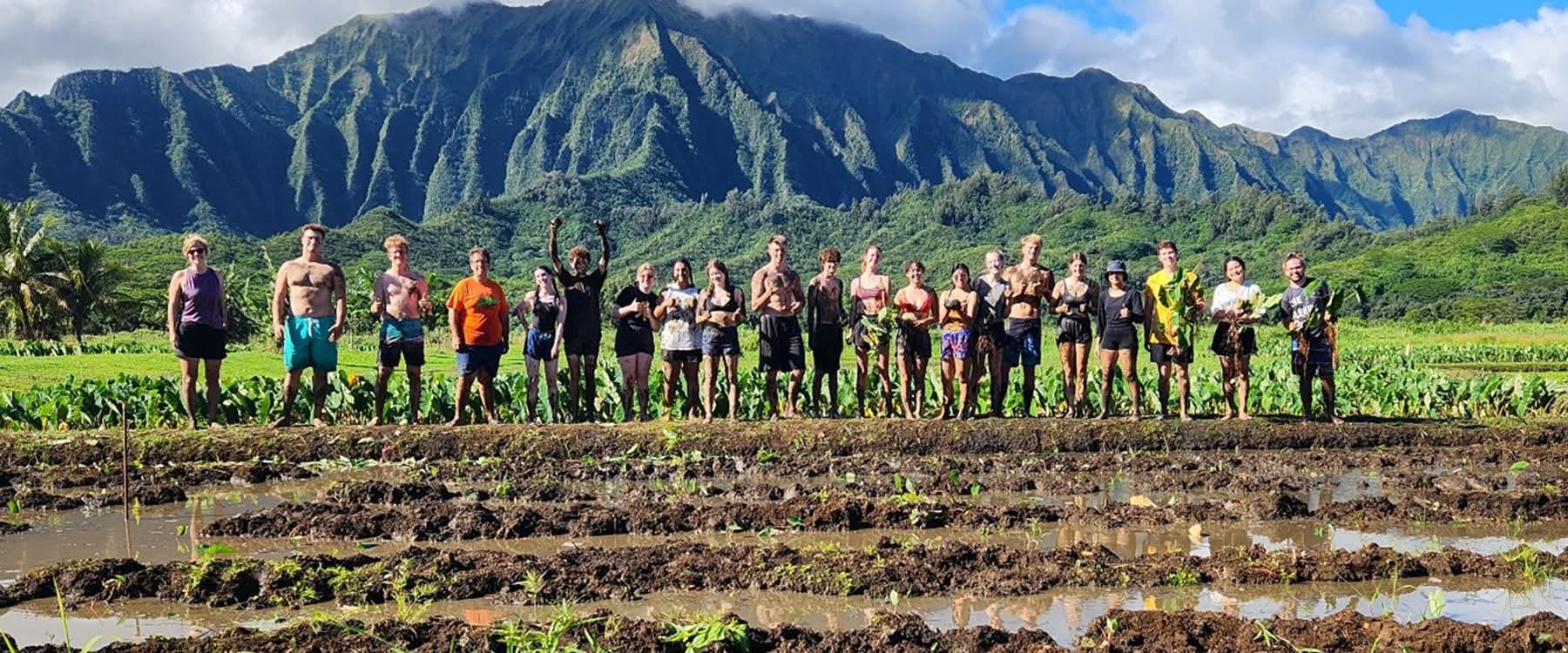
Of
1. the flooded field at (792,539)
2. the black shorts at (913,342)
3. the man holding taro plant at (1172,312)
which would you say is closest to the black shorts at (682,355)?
Result: the flooded field at (792,539)

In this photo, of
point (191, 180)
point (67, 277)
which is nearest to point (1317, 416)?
point (67, 277)

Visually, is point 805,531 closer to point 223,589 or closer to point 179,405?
point 223,589

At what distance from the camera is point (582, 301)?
37.2ft

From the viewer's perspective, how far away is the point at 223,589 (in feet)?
19.8

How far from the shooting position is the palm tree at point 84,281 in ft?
124

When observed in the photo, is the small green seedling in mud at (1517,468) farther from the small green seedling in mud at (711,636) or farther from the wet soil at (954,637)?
the small green seedling in mud at (711,636)

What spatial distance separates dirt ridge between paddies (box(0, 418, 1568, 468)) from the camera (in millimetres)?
10688

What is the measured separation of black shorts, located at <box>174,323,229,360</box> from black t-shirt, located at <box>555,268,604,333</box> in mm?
2714

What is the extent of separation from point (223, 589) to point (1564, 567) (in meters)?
6.25

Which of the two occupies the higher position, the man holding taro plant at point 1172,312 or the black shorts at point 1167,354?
the man holding taro plant at point 1172,312

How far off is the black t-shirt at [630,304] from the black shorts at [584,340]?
25 cm

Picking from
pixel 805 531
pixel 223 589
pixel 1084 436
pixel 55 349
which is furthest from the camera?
pixel 55 349

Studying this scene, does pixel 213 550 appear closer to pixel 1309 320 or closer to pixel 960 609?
pixel 960 609

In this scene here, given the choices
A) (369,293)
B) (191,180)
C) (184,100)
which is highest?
(184,100)
